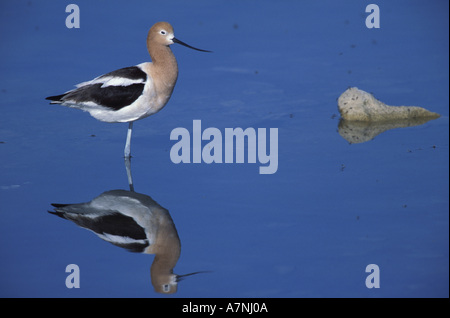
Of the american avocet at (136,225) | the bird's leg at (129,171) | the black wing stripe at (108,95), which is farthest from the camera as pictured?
the black wing stripe at (108,95)

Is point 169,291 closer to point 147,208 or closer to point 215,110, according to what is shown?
point 147,208

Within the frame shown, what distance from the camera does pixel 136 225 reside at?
7977mm

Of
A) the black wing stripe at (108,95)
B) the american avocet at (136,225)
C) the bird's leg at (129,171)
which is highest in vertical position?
the black wing stripe at (108,95)

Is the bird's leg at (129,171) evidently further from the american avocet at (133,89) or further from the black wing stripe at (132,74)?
the black wing stripe at (132,74)

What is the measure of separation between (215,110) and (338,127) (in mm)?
1721

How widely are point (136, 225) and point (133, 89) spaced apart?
2.08 meters

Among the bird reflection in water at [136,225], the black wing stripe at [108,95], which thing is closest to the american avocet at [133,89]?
the black wing stripe at [108,95]

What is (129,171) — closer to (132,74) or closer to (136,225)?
(132,74)

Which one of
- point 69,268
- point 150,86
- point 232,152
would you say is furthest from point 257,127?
point 69,268

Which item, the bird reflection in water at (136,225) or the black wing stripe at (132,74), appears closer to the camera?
the bird reflection in water at (136,225)

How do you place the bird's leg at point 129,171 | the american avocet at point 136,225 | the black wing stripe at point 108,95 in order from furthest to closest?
the black wing stripe at point 108,95 → the bird's leg at point 129,171 → the american avocet at point 136,225

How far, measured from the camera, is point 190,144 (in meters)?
10.2

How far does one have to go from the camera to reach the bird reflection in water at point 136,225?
7312 millimetres

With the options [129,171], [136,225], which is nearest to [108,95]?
[129,171]
